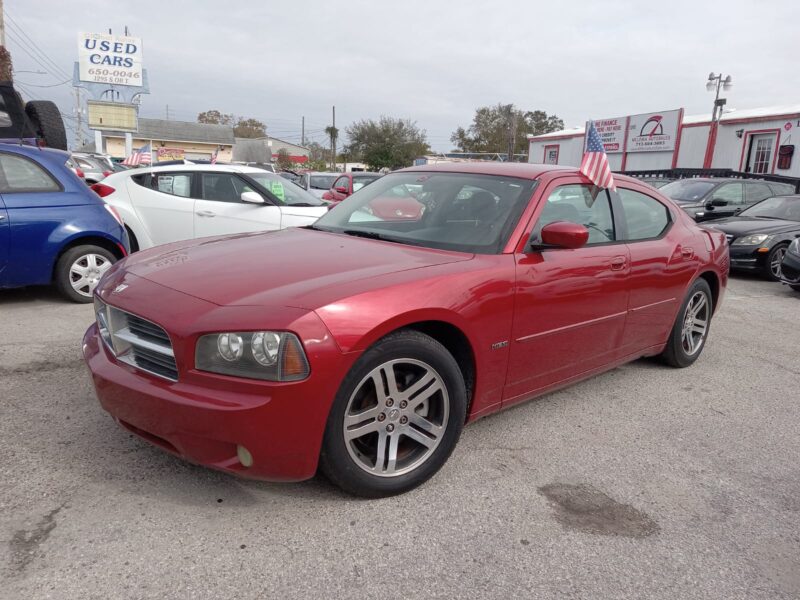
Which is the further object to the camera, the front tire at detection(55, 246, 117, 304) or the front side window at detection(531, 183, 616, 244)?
the front tire at detection(55, 246, 117, 304)

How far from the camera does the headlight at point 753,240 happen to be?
9602 millimetres

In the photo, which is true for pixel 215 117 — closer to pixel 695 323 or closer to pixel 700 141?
pixel 700 141

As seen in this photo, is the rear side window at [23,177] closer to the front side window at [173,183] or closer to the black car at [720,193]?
the front side window at [173,183]

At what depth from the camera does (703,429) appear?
378 cm

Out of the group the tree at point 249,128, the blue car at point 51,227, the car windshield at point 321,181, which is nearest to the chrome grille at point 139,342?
the blue car at point 51,227

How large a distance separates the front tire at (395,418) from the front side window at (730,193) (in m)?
11.9

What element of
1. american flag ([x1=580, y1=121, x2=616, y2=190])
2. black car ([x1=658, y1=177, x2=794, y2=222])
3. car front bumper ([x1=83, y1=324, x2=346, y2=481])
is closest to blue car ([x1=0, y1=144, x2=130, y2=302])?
car front bumper ([x1=83, y1=324, x2=346, y2=481])

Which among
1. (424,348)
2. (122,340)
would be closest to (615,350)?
(424,348)

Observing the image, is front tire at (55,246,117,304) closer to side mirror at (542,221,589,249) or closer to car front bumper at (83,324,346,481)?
car front bumper at (83,324,346,481)

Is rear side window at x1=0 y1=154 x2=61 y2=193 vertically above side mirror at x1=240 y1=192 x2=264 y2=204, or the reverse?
rear side window at x1=0 y1=154 x2=61 y2=193

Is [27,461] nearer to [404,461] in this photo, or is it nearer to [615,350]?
[404,461]

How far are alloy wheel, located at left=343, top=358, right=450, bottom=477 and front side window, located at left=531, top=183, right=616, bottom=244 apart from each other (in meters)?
1.15

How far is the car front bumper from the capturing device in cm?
233

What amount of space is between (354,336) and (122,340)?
1085 mm
